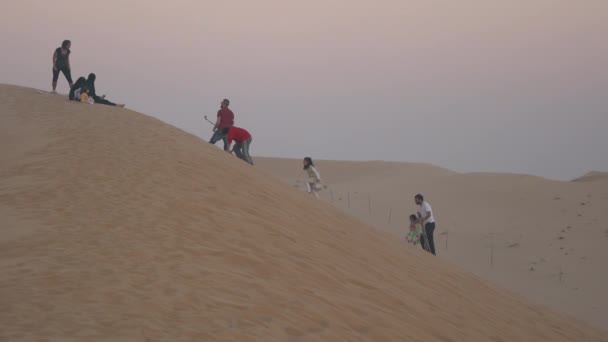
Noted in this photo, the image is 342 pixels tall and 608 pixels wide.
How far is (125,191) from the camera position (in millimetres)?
7195

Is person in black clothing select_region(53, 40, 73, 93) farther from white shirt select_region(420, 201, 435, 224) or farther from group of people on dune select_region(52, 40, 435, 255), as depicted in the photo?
white shirt select_region(420, 201, 435, 224)

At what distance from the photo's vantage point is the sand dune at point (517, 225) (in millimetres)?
15749

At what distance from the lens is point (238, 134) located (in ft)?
42.3

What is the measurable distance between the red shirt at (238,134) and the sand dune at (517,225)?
435 centimetres

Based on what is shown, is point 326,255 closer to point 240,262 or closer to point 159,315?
point 240,262

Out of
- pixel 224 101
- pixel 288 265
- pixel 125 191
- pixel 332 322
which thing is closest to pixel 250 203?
pixel 125 191

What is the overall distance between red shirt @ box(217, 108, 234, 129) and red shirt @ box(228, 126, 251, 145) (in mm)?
858

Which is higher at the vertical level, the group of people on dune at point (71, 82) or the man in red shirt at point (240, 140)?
the group of people on dune at point (71, 82)

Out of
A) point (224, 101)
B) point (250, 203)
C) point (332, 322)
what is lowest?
point (332, 322)

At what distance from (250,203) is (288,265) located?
8.02ft

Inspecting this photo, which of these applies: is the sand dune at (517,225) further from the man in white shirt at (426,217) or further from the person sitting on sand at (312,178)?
the person sitting on sand at (312,178)

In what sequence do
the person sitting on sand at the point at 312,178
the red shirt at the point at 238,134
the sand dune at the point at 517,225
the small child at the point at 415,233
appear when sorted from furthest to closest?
the sand dune at the point at 517,225
the person sitting on sand at the point at 312,178
the red shirt at the point at 238,134
the small child at the point at 415,233

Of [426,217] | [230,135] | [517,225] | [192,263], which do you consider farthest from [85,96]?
[517,225]

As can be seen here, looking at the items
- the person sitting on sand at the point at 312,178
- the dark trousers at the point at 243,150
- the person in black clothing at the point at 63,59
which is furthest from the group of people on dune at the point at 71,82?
the person sitting on sand at the point at 312,178
